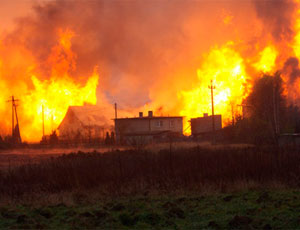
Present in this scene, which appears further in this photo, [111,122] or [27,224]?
[111,122]

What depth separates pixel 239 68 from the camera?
67.2 m

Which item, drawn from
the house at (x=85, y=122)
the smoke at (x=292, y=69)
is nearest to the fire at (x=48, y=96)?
the house at (x=85, y=122)

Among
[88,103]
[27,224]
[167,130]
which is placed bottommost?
[27,224]

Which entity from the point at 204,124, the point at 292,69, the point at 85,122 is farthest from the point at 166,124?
the point at 292,69

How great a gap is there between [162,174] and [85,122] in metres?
61.7

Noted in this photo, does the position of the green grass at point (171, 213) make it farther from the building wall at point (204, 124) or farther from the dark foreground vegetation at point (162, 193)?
the building wall at point (204, 124)

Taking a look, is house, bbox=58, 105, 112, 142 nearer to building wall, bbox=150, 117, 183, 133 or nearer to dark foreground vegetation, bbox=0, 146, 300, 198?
building wall, bbox=150, 117, 183, 133

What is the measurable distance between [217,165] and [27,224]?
11.9m

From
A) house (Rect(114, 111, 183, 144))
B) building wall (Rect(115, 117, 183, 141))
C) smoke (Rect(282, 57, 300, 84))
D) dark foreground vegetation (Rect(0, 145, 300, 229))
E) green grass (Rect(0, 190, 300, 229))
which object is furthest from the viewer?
building wall (Rect(115, 117, 183, 141))

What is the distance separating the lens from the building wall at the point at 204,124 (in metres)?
65.8

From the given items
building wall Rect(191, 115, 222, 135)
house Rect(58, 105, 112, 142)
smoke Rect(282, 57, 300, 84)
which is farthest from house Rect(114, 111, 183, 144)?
smoke Rect(282, 57, 300, 84)

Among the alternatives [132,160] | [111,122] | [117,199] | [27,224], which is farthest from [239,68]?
[27,224]

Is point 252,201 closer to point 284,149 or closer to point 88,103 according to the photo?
point 284,149

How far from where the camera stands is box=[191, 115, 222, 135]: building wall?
65.8m
